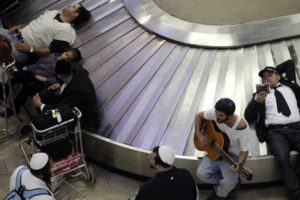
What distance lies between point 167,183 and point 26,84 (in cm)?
278

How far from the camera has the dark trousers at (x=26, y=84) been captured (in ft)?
20.3

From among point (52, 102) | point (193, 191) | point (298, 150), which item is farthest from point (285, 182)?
point (52, 102)

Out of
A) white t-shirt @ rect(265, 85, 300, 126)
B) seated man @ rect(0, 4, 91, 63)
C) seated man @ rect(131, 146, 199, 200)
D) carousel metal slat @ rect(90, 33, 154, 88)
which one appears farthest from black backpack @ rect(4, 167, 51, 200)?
seated man @ rect(0, 4, 91, 63)

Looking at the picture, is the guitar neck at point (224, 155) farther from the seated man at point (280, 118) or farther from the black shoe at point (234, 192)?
the seated man at point (280, 118)

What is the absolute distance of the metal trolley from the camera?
5160 millimetres

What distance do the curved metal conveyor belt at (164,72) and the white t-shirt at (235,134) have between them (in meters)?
0.58

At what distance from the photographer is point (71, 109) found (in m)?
5.25

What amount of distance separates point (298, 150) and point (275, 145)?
0.79 ft

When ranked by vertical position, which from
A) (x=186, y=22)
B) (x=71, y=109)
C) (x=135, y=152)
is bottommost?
(x=135, y=152)

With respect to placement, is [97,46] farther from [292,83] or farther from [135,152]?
[292,83]

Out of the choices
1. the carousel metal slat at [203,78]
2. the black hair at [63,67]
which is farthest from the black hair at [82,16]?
the carousel metal slat at [203,78]

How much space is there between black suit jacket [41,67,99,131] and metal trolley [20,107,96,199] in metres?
0.28

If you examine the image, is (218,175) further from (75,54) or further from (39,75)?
(39,75)

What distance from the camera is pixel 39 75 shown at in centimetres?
619
